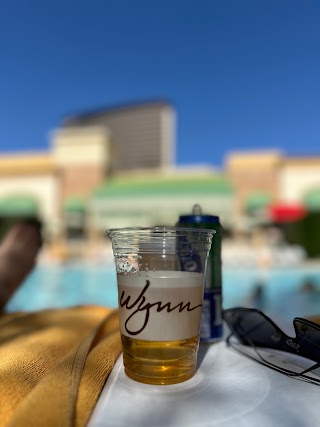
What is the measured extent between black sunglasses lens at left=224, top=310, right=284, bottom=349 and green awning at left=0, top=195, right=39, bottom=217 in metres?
17.6

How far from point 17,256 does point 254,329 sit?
1181 millimetres

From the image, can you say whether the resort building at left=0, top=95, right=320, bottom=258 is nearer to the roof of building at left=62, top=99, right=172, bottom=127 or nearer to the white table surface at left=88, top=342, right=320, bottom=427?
the white table surface at left=88, top=342, right=320, bottom=427

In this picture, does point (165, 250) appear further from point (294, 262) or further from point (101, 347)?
point (294, 262)

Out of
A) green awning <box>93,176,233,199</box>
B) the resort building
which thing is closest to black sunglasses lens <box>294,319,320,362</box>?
the resort building

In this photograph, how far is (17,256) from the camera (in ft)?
5.60

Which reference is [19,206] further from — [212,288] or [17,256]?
[212,288]

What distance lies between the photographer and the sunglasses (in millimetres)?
701

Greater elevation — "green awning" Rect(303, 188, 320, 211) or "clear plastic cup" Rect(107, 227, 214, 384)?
"green awning" Rect(303, 188, 320, 211)

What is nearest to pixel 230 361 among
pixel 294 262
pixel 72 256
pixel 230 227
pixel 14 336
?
pixel 14 336

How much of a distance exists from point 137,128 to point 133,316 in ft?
145

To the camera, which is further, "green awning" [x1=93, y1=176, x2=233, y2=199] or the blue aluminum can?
"green awning" [x1=93, y1=176, x2=233, y2=199]

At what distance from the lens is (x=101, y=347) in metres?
0.77

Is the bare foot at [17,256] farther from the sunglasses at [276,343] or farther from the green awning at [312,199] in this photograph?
the green awning at [312,199]

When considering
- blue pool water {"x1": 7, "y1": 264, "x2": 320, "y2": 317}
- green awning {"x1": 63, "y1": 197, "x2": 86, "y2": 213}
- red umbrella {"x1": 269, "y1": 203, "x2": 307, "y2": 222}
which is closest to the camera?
blue pool water {"x1": 7, "y1": 264, "x2": 320, "y2": 317}
